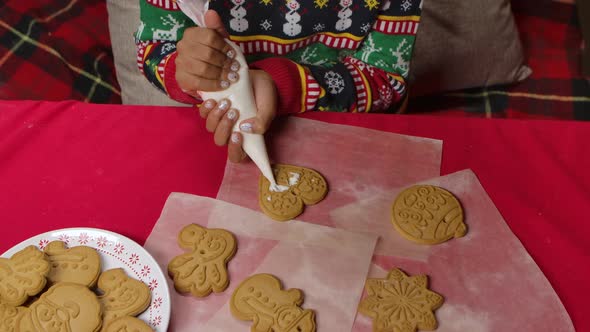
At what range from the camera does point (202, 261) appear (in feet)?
2.27

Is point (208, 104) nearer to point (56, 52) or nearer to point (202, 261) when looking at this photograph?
point (202, 261)

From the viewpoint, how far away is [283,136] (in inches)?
33.9

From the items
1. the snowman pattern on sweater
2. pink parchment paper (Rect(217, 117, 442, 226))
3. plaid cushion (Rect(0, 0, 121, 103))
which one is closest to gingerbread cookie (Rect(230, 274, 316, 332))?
pink parchment paper (Rect(217, 117, 442, 226))

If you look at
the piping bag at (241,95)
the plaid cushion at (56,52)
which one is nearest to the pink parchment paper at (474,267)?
the piping bag at (241,95)

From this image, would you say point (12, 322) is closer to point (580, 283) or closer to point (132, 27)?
point (580, 283)

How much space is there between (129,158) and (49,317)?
0.28 metres

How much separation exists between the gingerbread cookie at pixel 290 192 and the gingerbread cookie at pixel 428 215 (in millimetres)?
115

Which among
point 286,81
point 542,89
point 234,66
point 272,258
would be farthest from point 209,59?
point 542,89

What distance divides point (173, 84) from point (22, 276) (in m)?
0.38

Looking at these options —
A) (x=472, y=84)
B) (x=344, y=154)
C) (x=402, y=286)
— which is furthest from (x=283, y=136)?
(x=472, y=84)

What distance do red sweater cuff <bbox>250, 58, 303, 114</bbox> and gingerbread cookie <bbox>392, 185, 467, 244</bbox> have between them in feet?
0.76

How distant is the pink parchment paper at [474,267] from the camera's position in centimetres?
67

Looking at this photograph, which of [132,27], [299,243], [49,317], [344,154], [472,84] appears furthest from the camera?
[472,84]

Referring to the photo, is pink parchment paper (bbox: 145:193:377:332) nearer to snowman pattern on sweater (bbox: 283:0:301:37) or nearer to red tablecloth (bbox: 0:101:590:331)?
red tablecloth (bbox: 0:101:590:331)
